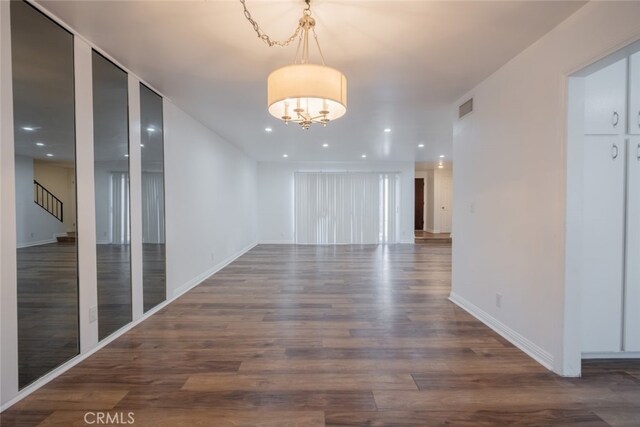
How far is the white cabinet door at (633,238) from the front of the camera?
2.18m

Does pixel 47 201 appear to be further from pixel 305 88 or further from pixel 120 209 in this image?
pixel 305 88

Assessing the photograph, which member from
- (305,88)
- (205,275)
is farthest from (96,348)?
(305,88)

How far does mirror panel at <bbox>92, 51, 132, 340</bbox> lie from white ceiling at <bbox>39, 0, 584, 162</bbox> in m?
0.30

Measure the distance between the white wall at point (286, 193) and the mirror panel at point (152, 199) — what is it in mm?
5318

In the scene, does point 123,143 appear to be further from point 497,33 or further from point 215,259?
point 497,33

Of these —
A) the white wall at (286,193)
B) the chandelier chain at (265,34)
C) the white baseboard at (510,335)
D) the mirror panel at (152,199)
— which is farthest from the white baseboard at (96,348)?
the white wall at (286,193)

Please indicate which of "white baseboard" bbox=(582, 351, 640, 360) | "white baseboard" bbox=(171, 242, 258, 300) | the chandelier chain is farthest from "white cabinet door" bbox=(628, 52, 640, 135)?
"white baseboard" bbox=(171, 242, 258, 300)

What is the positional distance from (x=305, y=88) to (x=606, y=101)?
2355 millimetres

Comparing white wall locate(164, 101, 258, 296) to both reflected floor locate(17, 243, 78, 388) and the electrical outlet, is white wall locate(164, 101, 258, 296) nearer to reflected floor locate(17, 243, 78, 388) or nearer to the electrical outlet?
the electrical outlet

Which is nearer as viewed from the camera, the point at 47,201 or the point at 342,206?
the point at 47,201

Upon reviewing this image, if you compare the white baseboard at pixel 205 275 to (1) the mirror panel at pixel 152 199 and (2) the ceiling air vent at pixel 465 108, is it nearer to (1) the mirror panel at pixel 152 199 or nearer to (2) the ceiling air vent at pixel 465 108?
(1) the mirror panel at pixel 152 199

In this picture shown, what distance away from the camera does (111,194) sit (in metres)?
2.63

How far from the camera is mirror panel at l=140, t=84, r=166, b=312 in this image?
3.14 m

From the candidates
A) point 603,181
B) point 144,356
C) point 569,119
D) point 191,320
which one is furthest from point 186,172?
point 603,181
